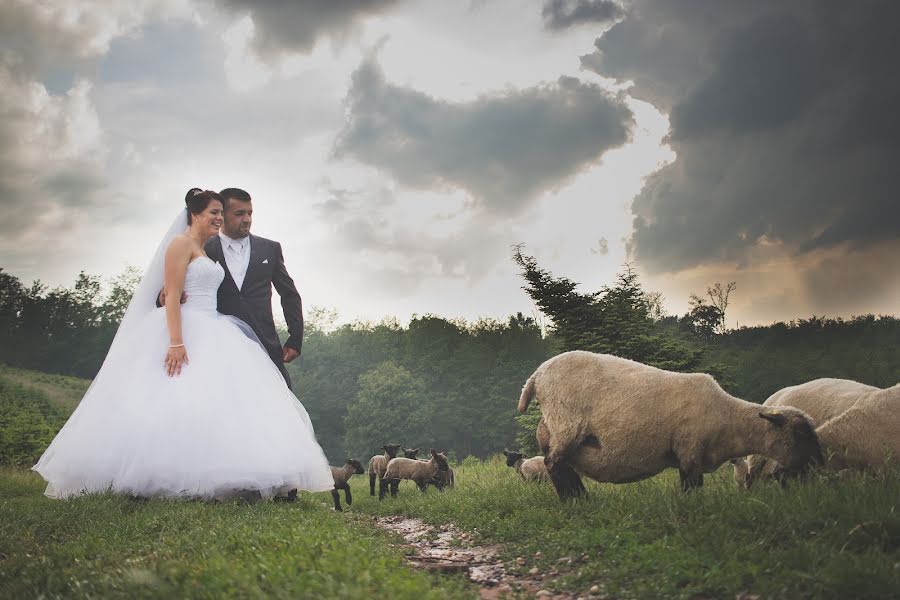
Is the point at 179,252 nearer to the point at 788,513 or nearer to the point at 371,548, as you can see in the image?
the point at 371,548

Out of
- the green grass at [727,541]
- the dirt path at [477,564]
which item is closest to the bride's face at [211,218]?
the dirt path at [477,564]

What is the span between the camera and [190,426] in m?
7.07

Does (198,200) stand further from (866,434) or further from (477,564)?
(866,434)

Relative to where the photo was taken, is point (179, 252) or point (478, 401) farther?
point (478, 401)

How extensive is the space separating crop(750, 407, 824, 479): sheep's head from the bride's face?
8015 mm

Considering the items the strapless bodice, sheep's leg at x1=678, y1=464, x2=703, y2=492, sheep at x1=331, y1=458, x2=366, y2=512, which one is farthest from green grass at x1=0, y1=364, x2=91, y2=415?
sheep's leg at x1=678, y1=464, x2=703, y2=492

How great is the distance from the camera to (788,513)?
4.55m

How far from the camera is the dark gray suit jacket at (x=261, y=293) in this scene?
873 centimetres

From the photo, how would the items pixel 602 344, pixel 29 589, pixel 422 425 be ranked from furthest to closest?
1. pixel 422 425
2. pixel 602 344
3. pixel 29 589

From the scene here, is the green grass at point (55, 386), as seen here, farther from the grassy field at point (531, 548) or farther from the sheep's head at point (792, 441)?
the sheep's head at point (792, 441)

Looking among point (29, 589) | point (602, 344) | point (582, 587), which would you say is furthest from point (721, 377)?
point (29, 589)

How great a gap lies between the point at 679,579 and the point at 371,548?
257 cm

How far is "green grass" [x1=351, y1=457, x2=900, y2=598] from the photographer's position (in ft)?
11.3

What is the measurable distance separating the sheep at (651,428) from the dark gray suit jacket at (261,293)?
4372mm
